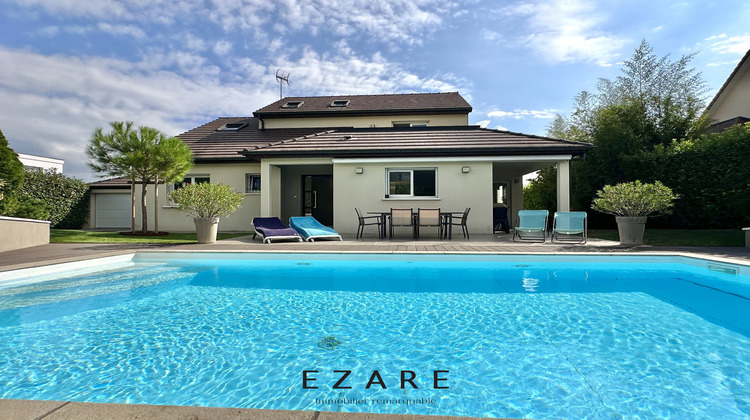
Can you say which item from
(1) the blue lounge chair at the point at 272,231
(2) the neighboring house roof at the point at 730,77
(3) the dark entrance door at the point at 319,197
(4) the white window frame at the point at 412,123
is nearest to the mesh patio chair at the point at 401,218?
(1) the blue lounge chair at the point at 272,231

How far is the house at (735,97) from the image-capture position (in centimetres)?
1841

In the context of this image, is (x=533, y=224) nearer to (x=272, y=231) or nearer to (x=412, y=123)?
(x=272, y=231)

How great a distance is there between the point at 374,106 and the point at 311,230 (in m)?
10.8

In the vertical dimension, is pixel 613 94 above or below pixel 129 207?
above

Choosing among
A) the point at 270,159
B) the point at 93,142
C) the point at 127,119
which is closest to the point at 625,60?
the point at 270,159

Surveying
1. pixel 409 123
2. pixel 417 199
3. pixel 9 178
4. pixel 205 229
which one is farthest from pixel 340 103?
pixel 9 178

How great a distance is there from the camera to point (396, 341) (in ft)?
10.5

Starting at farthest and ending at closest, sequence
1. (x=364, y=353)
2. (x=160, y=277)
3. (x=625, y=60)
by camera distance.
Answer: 1. (x=625, y=60)
2. (x=160, y=277)
3. (x=364, y=353)

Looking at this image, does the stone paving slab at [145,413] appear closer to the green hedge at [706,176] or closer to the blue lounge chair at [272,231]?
the blue lounge chair at [272,231]

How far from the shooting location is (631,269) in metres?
6.64

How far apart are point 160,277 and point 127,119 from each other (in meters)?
8.92

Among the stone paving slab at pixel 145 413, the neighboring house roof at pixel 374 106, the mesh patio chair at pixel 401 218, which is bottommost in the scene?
the stone paving slab at pixel 145 413

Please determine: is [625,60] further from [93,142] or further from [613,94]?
[93,142]

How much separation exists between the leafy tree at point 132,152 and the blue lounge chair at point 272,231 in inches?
179
